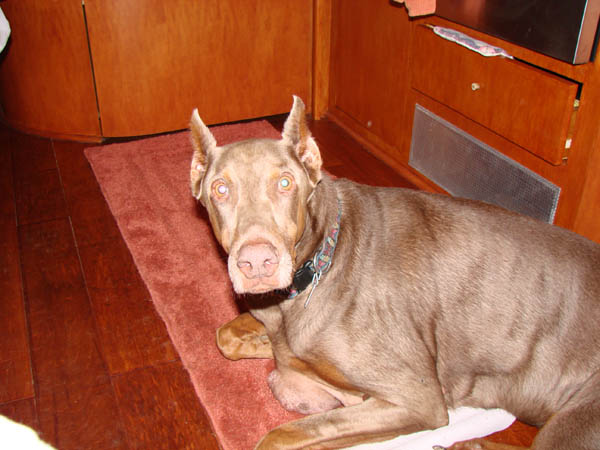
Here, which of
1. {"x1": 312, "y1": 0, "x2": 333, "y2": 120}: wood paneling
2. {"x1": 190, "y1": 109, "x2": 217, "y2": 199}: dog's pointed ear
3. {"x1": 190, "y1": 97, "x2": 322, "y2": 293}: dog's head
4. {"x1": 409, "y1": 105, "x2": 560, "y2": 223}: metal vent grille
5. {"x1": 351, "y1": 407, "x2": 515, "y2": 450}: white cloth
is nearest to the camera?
{"x1": 190, "y1": 97, "x2": 322, "y2": 293}: dog's head

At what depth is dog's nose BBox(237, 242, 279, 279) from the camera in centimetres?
187

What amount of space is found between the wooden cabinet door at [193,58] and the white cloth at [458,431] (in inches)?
133

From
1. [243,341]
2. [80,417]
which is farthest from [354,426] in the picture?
[80,417]

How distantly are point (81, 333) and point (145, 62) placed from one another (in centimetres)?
250

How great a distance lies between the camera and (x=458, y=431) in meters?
2.32

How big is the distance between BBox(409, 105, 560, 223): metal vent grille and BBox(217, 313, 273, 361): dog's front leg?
1556 mm

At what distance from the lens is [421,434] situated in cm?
231

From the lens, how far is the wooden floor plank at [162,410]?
232cm

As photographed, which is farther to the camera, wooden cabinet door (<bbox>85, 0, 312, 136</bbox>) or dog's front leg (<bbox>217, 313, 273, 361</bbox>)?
wooden cabinet door (<bbox>85, 0, 312, 136</bbox>)

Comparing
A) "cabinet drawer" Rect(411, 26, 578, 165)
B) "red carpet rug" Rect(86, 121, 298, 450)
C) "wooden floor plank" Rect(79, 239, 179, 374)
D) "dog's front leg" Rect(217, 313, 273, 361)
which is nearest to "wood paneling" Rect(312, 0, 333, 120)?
"red carpet rug" Rect(86, 121, 298, 450)

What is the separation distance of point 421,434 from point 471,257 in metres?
0.74

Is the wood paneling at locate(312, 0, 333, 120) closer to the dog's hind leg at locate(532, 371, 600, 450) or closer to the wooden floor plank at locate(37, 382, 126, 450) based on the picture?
the wooden floor plank at locate(37, 382, 126, 450)

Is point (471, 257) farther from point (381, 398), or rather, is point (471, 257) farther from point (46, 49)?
point (46, 49)

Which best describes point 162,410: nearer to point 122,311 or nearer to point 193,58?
point 122,311
